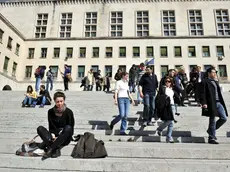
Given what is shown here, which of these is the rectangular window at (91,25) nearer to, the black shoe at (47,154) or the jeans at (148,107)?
the jeans at (148,107)

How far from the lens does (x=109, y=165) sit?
3.74 metres

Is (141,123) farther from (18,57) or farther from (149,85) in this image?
(18,57)

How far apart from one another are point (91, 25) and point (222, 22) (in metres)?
18.5

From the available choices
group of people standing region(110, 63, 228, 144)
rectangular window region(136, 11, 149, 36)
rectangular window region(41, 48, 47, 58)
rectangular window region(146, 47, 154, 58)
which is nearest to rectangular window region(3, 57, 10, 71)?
rectangular window region(41, 48, 47, 58)

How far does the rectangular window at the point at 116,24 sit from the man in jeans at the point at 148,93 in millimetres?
23368

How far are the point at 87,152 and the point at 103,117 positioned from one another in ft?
12.6

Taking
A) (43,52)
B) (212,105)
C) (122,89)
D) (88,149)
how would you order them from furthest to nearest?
(43,52) → (122,89) → (212,105) → (88,149)

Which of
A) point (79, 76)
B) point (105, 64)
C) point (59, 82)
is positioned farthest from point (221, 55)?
point (59, 82)

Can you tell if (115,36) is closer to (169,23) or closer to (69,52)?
(69,52)

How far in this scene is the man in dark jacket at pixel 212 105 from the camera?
520cm

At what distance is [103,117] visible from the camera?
7891 mm

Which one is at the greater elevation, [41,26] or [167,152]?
[41,26]

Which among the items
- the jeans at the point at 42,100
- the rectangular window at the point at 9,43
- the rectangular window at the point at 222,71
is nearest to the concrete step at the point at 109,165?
the jeans at the point at 42,100

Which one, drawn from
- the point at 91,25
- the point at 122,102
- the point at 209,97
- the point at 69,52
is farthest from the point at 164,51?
the point at 209,97
